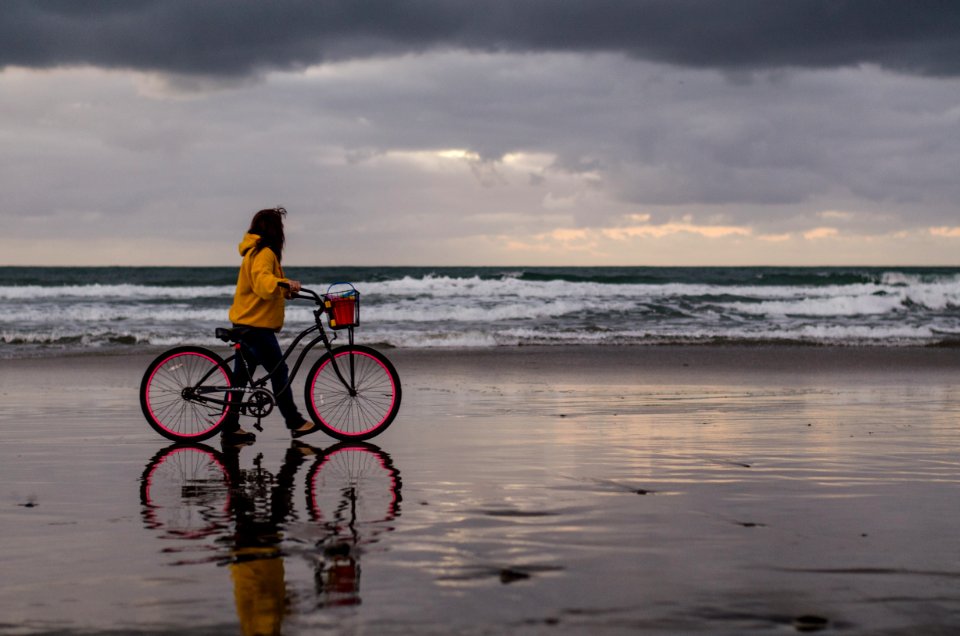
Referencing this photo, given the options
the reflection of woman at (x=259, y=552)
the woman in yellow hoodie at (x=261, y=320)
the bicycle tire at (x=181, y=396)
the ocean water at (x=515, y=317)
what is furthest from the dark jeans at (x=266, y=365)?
the ocean water at (x=515, y=317)

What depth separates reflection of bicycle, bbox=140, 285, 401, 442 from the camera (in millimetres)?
8766

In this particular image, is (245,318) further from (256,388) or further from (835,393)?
(835,393)

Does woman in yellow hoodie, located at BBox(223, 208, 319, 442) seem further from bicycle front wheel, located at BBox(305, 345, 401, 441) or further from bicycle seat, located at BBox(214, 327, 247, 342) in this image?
bicycle front wheel, located at BBox(305, 345, 401, 441)

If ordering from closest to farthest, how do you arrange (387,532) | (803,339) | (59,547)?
(59,547) → (387,532) → (803,339)

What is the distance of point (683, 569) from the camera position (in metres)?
4.33

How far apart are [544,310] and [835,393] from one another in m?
17.2

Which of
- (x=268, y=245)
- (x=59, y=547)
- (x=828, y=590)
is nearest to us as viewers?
(x=828, y=590)

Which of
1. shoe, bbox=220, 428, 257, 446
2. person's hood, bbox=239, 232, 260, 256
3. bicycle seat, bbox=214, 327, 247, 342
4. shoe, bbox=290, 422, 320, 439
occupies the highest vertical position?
person's hood, bbox=239, 232, 260, 256

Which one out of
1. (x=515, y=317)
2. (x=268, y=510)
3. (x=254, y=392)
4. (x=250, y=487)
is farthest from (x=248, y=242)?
(x=515, y=317)

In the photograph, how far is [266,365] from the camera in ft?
29.0

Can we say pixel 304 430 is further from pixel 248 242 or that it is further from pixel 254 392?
pixel 248 242

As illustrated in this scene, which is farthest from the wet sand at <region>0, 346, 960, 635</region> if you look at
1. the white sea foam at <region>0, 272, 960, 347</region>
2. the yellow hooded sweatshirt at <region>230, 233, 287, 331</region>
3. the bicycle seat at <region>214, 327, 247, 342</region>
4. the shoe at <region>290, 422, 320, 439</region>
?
the white sea foam at <region>0, 272, 960, 347</region>

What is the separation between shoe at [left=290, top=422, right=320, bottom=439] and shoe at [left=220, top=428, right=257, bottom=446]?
1.13 feet

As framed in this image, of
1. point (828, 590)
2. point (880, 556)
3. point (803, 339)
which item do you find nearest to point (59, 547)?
point (828, 590)
